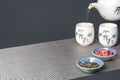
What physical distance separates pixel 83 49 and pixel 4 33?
1.57 feet

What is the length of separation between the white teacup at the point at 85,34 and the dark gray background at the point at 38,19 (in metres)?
0.27

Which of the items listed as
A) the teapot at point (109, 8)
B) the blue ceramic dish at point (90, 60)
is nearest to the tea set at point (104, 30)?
the teapot at point (109, 8)

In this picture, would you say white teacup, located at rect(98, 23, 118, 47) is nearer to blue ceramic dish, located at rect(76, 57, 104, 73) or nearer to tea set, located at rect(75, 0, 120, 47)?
tea set, located at rect(75, 0, 120, 47)

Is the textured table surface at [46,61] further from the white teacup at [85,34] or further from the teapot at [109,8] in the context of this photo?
the teapot at [109,8]

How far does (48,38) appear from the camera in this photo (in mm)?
1457

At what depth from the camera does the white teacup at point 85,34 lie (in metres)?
1.15

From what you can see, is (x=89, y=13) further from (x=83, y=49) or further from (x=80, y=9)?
(x=83, y=49)

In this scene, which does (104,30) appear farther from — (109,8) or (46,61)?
(46,61)

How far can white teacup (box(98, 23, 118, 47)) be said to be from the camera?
3.73ft

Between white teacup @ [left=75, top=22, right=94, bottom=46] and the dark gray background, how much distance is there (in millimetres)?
275

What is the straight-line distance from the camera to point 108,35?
115 cm

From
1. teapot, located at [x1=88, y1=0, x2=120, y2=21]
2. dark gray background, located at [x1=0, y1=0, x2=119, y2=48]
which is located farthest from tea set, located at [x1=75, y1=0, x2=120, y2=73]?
dark gray background, located at [x1=0, y1=0, x2=119, y2=48]

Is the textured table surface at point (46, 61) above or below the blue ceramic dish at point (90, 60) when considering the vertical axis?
below

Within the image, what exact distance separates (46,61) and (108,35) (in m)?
0.32
